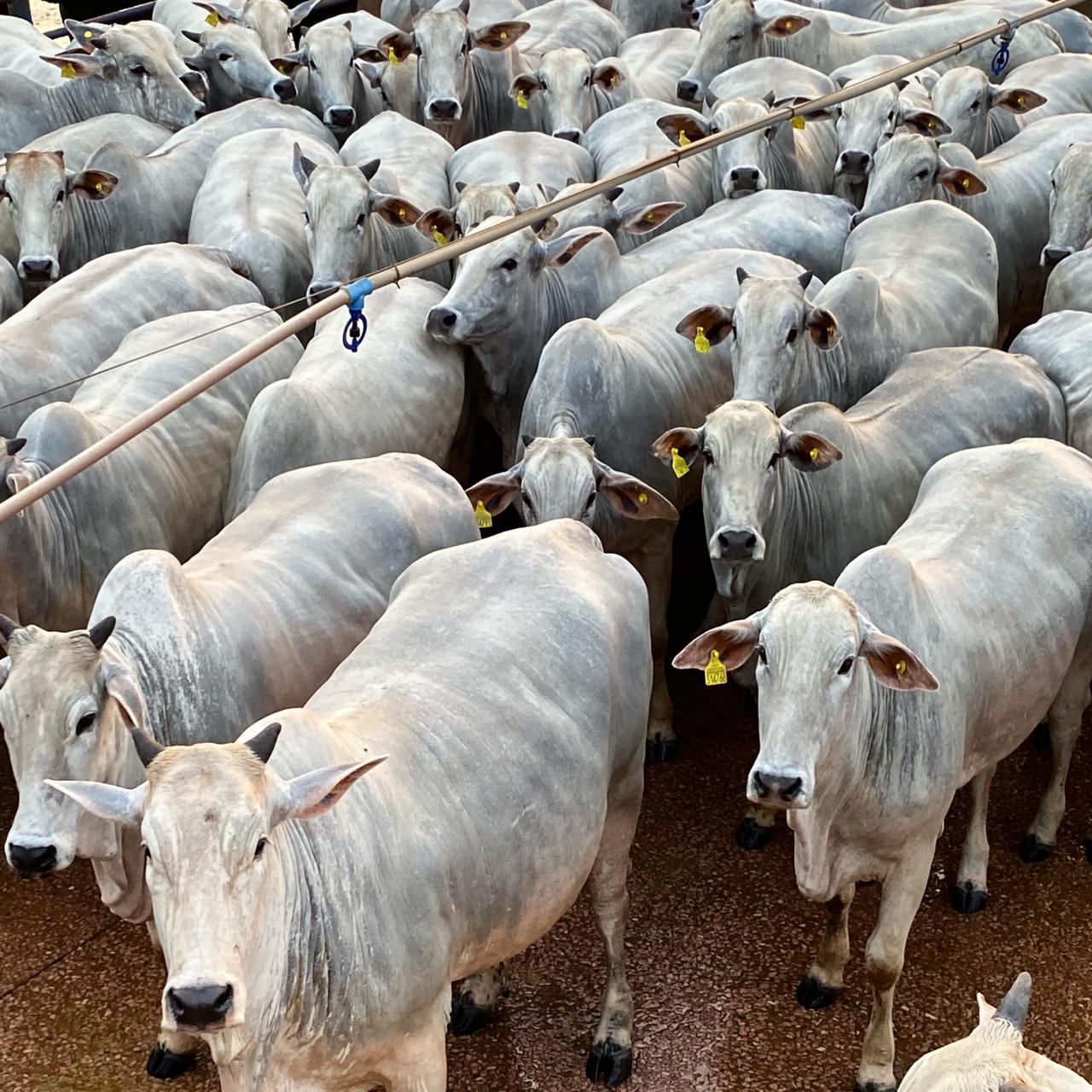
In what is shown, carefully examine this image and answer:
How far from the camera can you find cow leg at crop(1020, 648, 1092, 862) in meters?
5.59

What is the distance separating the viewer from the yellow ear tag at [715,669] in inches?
174

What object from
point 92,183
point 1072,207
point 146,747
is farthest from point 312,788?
point 1072,207

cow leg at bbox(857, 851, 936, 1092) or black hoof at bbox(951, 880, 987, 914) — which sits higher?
cow leg at bbox(857, 851, 936, 1092)

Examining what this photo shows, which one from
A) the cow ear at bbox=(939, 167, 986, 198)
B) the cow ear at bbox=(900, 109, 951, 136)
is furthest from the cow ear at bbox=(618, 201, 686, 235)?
the cow ear at bbox=(900, 109, 951, 136)

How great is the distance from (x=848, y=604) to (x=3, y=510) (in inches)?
84.9

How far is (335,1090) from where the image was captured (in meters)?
3.68

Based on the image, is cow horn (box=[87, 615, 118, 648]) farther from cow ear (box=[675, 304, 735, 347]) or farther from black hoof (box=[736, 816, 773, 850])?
cow ear (box=[675, 304, 735, 347])

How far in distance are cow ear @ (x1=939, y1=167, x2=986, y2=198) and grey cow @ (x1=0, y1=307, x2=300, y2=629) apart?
135 inches

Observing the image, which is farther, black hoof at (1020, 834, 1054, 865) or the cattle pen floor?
black hoof at (1020, 834, 1054, 865)

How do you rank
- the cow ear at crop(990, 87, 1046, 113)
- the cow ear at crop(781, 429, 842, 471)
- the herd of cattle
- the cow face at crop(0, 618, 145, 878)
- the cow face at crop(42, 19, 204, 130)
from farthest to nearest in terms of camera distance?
the cow face at crop(42, 19, 204, 130)
the cow ear at crop(990, 87, 1046, 113)
the cow ear at crop(781, 429, 842, 471)
the cow face at crop(0, 618, 145, 878)
the herd of cattle

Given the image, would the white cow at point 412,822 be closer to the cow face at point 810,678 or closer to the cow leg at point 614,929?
the cow leg at point 614,929

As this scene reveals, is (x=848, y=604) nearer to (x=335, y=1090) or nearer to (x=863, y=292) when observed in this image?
(x=335, y=1090)

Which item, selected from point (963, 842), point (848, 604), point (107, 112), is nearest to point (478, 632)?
point (848, 604)

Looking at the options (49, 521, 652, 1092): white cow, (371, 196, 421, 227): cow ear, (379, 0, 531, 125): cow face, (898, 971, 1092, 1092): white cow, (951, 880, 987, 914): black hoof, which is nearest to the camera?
(898, 971, 1092, 1092): white cow
